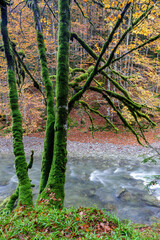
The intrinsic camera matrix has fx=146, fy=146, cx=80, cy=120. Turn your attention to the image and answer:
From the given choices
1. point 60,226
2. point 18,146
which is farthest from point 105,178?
point 60,226

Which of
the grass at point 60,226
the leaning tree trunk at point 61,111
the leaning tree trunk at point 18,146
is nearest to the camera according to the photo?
the grass at point 60,226

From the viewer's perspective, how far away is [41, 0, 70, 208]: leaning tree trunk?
134 inches

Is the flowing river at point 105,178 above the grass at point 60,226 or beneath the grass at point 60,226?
beneath

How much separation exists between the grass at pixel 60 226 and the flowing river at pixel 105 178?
4.82 feet

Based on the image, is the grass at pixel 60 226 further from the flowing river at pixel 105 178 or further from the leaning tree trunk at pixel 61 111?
the flowing river at pixel 105 178

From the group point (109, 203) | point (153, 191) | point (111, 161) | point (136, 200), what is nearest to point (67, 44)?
point (109, 203)

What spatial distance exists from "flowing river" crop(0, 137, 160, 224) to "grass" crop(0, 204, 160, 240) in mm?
1470

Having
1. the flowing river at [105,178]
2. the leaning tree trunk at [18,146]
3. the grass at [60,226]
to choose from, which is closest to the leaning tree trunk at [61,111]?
the grass at [60,226]

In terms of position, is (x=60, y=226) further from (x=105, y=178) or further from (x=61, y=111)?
(x=105, y=178)

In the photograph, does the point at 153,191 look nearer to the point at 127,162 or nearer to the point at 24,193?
the point at 127,162

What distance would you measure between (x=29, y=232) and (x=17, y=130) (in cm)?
231

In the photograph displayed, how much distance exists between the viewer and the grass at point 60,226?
7.32 feet

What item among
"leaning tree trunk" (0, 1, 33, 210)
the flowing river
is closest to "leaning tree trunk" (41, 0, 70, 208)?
"leaning tree trunk" (0, 1, 33, 210)

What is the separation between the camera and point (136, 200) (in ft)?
22.5
